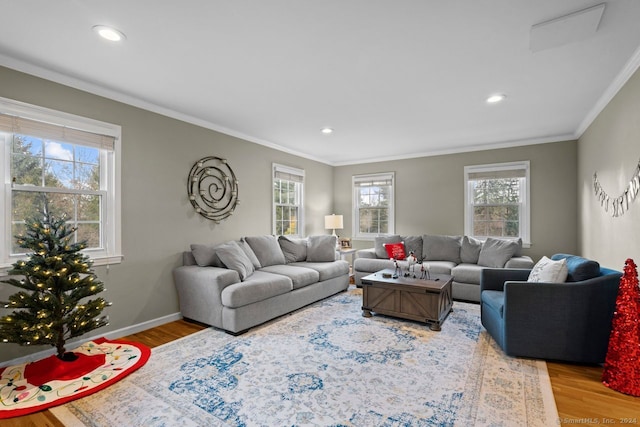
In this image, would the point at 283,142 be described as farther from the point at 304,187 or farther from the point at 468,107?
the point at 468,107

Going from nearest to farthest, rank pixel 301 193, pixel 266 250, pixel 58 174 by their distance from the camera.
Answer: pixel 58 174, pixel 266 250, pixel 301 193

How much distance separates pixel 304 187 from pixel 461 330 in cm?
377

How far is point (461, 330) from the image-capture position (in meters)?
3.31

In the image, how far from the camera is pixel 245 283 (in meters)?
3.30

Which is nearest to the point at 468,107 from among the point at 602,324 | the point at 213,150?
the point at 602,324

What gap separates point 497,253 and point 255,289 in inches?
140

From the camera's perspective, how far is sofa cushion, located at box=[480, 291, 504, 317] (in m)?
2.81

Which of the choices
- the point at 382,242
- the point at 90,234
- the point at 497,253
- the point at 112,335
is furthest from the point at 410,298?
the point at 90,234

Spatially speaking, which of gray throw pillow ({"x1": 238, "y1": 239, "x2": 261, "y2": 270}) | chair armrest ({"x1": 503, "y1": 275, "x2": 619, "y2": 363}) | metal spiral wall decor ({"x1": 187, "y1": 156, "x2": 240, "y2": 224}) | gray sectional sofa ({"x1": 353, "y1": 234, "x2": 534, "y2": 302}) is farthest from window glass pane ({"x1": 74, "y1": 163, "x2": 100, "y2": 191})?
chair armrest ({"x1": 503, "y1": 275, "x2": 619, "y2": 363})

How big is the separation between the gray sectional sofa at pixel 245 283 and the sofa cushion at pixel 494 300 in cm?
207

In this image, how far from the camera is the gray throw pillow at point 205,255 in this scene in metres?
3.73

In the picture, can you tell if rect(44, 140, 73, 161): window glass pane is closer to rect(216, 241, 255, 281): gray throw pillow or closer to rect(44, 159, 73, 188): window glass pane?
rect(44, 159, 73, 188): window glass pane

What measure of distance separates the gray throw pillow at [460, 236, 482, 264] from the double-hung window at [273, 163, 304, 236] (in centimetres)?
285

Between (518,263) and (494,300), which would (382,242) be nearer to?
(518,263)
